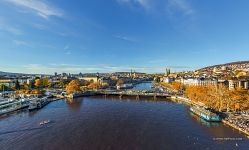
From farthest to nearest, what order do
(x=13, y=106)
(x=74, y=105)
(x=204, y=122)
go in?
(x=74, y=105) → (x=13, y=106) → (x=204, y=122)

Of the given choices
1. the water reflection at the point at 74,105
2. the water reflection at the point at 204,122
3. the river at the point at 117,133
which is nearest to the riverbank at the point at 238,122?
the river at the point at 117,133

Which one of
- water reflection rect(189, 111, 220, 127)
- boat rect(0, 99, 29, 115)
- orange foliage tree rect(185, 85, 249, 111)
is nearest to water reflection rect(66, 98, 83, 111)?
boat rect(0, 99, 29, 115)

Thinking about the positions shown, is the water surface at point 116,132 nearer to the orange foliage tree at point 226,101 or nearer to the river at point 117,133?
the river at point 117,133

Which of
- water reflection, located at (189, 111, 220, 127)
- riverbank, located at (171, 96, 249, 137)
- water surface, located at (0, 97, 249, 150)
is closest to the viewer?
water surface, located at (0, 97, 249, 150)

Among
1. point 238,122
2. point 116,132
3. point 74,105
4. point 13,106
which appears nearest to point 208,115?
point 238,122

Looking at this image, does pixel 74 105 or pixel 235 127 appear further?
pixel 74 105

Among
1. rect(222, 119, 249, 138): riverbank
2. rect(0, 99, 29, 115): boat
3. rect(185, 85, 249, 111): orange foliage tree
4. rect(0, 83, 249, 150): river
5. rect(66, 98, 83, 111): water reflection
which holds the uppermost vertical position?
rect(185, 85, 249, 111): orange foliage tree

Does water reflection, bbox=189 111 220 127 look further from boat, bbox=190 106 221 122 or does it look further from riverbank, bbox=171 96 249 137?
riverbank, bbox=171 96 249 137

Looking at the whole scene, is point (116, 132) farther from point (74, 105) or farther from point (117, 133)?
point (74, 105)

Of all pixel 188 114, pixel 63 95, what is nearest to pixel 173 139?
pixel 188 114
